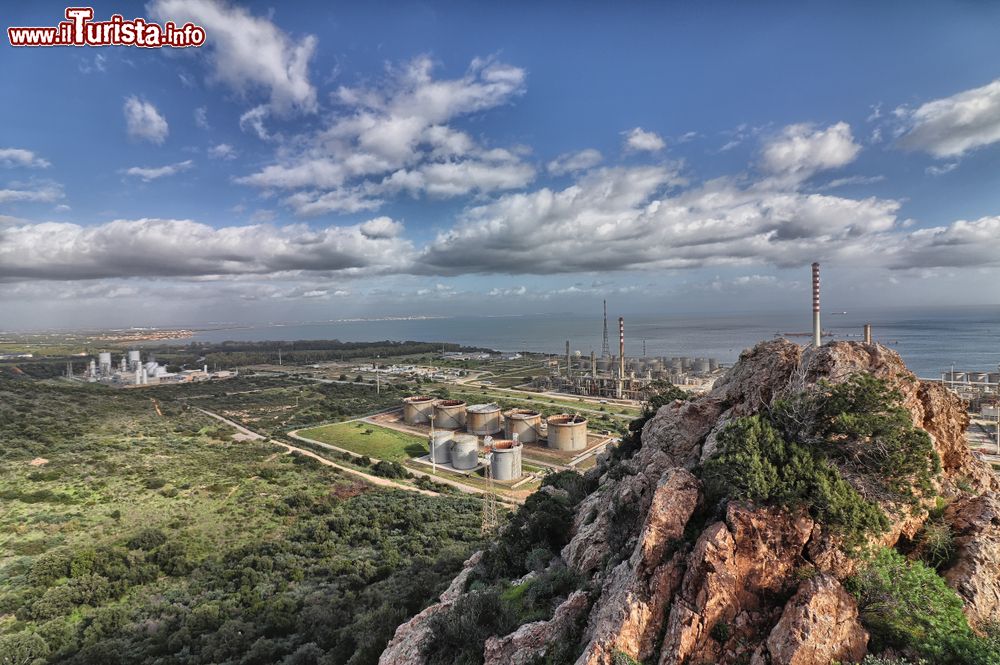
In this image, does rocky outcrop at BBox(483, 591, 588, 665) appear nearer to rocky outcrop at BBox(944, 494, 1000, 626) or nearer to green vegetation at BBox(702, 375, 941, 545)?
green vegetation at BBox(702, 375, 941, 545)

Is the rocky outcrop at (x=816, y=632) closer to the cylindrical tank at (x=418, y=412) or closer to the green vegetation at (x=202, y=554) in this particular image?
the green vegetation at (x=202, y=554)

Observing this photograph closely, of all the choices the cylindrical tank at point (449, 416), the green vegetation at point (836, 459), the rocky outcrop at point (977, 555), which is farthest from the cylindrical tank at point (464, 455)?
the rocky outcrop at point (977, 555)

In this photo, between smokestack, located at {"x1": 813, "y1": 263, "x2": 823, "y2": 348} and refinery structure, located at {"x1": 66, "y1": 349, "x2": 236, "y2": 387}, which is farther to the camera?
refinery structure, located at {"x1": 66, "y1": 349, "x2": 236, "y2": 387}

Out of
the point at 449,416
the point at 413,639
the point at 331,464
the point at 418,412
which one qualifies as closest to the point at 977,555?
the point at 413,639

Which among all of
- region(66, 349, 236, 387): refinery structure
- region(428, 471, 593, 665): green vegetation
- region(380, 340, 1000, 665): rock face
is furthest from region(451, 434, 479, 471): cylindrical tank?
region(66, 349, 236, 387): refinery structure

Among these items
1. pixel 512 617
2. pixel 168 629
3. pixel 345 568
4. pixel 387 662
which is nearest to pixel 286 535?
pixel 345 568

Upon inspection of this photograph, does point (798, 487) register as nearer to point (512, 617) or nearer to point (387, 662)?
point (512, 617)
